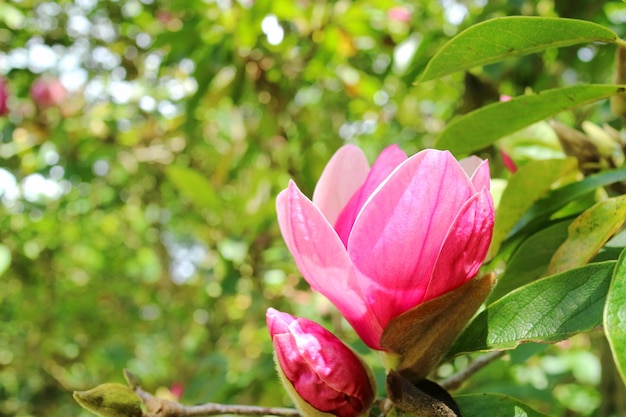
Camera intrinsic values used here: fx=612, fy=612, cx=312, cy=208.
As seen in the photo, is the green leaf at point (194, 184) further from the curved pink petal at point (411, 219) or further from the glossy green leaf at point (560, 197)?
the curved pink petal at point (411, 219)

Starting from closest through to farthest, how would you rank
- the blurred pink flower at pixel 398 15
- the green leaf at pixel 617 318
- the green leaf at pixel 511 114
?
the green leaf at pixel 617 318, the green leaf at pixel 511 114, the blurred pink flower at pixel 398 15

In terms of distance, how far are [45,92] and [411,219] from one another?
2.06 m

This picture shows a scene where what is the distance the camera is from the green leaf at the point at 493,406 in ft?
1.37

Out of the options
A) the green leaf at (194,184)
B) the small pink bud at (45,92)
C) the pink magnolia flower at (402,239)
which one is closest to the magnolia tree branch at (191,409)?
the pink magnolia flower at (402,239)

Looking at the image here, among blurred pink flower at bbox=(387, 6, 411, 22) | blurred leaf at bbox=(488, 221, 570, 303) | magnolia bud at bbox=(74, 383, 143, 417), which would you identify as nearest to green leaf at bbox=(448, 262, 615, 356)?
blurred leaf at bbox=(488, 221, 570, 303)

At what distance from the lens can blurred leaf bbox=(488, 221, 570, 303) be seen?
22.1 inches

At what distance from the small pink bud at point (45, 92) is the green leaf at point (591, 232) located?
203 cm

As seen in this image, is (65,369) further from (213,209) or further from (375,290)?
(375,290)

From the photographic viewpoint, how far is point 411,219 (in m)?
0.40

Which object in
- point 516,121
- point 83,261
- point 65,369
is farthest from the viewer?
point 83,261

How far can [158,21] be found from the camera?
2061mm

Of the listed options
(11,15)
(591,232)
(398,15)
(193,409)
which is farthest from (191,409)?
(11,15)

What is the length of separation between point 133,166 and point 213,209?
0.94 meters

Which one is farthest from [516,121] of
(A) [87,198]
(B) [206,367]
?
(A) [87,198]
